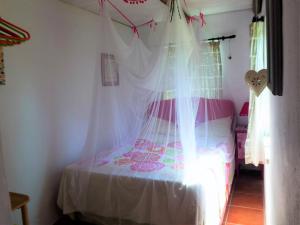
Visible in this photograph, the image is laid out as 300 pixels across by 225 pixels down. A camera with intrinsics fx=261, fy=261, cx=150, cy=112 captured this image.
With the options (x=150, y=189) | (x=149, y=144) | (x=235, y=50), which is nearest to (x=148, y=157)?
(x=149, y=144)

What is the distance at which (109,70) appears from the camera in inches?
109

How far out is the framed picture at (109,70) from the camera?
2550 millimetres

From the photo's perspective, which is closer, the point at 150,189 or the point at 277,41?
the point at 277,41

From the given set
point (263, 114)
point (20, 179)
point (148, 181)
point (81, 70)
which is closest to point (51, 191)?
point (20, 179)

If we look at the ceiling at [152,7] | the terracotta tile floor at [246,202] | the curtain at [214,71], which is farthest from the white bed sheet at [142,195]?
the ceiling at [152,7]

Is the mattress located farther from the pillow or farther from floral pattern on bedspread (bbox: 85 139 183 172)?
the pillow

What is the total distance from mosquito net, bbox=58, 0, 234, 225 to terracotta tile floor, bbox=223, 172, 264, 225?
29cm

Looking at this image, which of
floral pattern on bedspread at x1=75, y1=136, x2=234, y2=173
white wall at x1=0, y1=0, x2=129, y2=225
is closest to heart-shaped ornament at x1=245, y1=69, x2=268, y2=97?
floral pattern on bedspread at x1=75, y1=136, x2=234, y2=173

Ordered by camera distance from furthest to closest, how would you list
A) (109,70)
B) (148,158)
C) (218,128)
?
1. (218,128)
2. (148,158)
3. (109,70)

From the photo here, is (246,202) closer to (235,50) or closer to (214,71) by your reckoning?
(214,71)

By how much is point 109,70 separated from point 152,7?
3.64 feet

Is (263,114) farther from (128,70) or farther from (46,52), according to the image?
(46,52)

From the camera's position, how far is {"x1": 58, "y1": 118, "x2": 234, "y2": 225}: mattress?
7.15 ft

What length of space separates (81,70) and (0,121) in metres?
1.31
